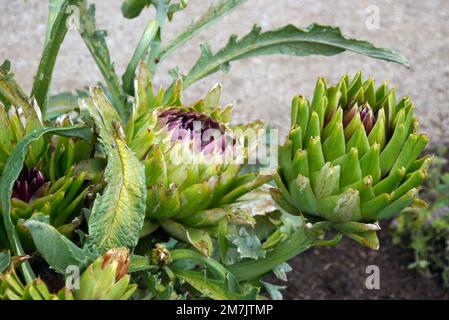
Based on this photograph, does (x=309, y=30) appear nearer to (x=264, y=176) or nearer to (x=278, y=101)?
(x=264, y=176)

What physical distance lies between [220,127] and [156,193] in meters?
0.11

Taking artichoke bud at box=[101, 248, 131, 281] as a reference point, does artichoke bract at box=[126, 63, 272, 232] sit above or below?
above

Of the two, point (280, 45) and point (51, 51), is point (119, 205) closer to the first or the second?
point (51, 51)

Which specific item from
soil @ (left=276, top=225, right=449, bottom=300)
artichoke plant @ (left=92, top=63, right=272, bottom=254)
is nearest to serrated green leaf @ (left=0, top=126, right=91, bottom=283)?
artichoke plant @ (left=92, top=63, right=272, bottom=254)

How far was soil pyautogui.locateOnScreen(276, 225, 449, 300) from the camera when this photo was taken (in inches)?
65.8

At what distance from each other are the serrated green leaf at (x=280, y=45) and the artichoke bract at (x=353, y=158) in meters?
0.26

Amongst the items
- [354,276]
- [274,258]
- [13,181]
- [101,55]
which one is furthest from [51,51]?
[354,276]

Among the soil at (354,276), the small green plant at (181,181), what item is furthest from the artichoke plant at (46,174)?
the soil at (354,276)

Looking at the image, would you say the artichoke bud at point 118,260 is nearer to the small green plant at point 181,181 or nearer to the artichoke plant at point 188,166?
the small green plant at point 181,181

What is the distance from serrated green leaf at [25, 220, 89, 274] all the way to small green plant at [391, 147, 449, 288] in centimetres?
105

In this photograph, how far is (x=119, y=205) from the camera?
0.77 m

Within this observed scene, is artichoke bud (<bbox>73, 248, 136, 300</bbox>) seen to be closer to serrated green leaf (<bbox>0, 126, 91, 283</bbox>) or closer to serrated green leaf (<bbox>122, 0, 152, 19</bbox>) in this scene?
serrated green leaf (<bbox>0, 126, 91, 283</bbox>)
